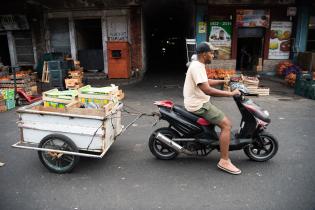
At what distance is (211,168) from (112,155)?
5.98ft

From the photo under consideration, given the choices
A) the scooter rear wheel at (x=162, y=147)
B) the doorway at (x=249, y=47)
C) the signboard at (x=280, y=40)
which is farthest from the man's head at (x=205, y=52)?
the signboard at (x=280, y=40)

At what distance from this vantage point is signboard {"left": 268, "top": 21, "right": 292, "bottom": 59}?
47.3 feet

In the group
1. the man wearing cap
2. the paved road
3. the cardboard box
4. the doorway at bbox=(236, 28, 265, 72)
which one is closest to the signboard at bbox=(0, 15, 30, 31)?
the cardboard box

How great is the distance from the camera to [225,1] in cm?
1395

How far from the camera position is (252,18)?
1424 centimetres

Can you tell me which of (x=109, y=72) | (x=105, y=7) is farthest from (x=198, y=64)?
(x=105, y=7)

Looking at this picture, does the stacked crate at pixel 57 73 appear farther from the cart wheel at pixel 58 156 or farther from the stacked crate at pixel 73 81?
the cart wheel at pixel 58 156

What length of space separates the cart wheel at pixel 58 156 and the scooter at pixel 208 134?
4.42 feet

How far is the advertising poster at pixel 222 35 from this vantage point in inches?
561

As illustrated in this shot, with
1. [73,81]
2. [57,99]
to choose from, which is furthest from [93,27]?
[57,99]

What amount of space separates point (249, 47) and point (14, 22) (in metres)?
12.5

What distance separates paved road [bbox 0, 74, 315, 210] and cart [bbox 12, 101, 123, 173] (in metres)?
0.31

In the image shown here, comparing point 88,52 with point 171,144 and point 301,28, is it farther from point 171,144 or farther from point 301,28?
point 171,144

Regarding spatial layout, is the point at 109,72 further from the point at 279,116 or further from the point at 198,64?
the point at 198,64
